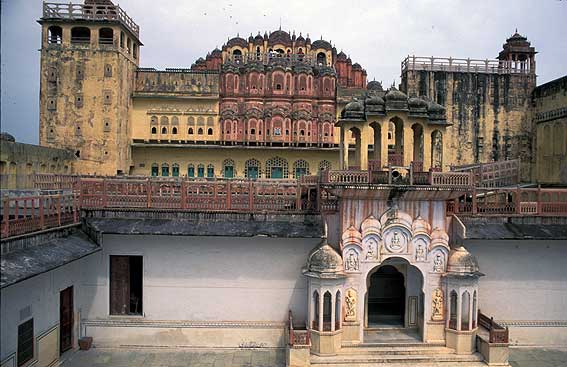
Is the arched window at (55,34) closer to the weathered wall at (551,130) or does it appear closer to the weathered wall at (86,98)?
the weathered wall at (86,98)

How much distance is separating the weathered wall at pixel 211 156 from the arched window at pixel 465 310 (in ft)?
64.0

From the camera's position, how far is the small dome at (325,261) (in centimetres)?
1416

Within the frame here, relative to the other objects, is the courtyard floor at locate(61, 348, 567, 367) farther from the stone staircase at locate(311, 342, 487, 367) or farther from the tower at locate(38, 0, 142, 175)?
the tower at locate(38, 0, 142, 175)

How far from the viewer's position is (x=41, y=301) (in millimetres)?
13180

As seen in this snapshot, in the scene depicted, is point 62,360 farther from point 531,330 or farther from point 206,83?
point 206,83

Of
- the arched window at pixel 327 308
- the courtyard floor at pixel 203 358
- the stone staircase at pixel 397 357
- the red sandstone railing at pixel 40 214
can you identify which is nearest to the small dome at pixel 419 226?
the arched window at pixel 327 308

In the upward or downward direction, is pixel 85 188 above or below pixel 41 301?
above

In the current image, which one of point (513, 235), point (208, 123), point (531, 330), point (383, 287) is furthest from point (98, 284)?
point (208, 123)

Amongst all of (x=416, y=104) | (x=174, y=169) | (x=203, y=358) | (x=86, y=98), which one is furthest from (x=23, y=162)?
(x=416, y=104)

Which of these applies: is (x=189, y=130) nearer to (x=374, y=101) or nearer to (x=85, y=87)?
(x=85, y=87)

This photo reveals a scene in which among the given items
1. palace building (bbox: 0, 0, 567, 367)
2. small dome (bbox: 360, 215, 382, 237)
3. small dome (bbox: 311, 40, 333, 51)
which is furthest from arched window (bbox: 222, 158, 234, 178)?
small dome (bbox: 360, 215, 382, 237)

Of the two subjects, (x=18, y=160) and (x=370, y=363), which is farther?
(x=18, y=160)

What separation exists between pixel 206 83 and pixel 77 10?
936 cm

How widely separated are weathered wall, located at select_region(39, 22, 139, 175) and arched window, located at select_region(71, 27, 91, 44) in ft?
1.34
